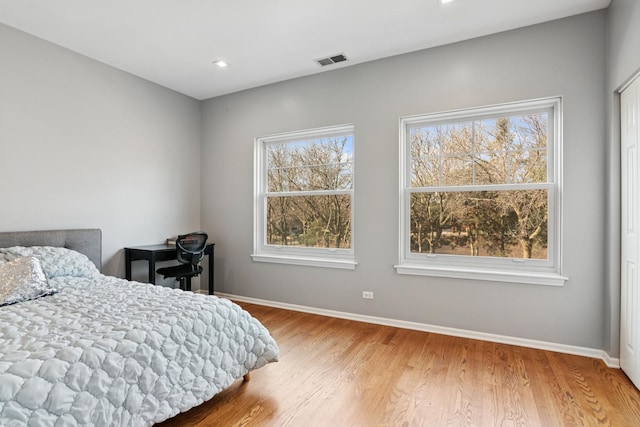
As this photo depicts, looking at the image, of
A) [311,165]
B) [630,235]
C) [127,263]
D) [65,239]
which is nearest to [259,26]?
[311,165]

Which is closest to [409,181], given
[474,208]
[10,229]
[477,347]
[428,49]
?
[474,208]

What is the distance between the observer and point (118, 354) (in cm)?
144

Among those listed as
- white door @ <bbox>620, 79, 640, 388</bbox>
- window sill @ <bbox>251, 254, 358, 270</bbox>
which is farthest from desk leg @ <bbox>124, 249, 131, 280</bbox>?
white door @ <bbox>620, 79, 640, 388</bbox>

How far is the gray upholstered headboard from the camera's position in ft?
8.50

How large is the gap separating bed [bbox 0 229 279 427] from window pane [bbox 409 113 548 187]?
2.20m

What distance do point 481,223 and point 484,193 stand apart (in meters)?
0.28

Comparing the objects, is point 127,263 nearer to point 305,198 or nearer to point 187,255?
point 187,255

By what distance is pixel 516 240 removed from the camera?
9.28 feet

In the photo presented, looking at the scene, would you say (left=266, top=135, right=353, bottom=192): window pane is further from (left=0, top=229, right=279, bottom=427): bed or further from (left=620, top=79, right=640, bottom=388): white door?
(left=620, top=79, right=640, bottom=388): white door

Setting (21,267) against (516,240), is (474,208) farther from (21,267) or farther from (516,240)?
(21,267)

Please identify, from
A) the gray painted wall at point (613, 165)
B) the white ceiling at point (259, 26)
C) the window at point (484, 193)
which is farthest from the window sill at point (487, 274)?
the white ceiling at point (259, 26)

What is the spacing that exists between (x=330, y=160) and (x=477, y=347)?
2.34m

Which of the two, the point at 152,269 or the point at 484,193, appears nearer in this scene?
the point at 484,193

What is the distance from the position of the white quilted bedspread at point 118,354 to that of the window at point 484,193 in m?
1.87
